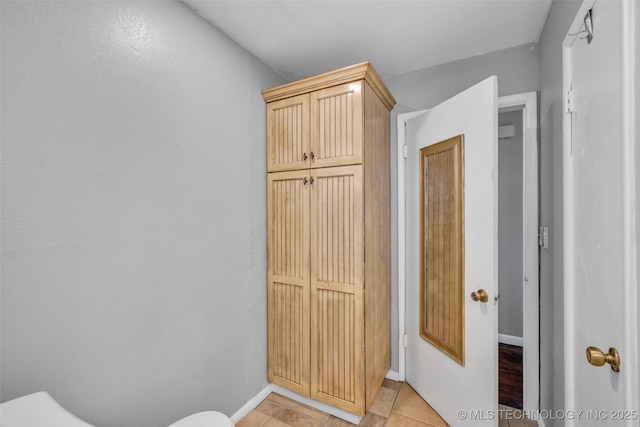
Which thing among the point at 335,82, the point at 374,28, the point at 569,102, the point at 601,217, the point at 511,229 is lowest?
the point at 511,229

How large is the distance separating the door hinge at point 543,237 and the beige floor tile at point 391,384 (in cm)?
146

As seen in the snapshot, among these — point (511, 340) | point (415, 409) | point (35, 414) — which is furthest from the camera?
point (511, 340)

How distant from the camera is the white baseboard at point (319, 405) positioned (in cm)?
182

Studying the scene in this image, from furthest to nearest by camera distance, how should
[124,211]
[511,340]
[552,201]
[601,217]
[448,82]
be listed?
[511,340], [448,82], [552,201], [124,211], [601,217]

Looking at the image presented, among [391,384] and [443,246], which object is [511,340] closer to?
[391,384]

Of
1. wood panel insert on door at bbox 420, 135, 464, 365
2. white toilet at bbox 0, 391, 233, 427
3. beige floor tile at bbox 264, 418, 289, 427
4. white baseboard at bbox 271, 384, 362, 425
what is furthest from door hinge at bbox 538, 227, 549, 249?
white toilet at bbox 0, 391, 233, 427

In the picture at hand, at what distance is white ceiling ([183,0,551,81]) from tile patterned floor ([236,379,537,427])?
2499mm

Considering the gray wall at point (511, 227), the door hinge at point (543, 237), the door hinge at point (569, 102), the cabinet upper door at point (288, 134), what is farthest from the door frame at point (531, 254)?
the cabinet upper door at point (288, 134)

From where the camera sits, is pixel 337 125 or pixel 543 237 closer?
pixel 543 237

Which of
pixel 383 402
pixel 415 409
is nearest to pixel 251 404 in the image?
pixel 383 402

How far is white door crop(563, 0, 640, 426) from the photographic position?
801mm

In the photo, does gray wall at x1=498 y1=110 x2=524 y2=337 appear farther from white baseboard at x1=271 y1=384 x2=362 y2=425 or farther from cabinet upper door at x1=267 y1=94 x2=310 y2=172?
cabinet upper door at x1=267 y1=94 x2=310 y2=172

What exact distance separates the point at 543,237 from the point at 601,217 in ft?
2.63

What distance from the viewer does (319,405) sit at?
1.95m
